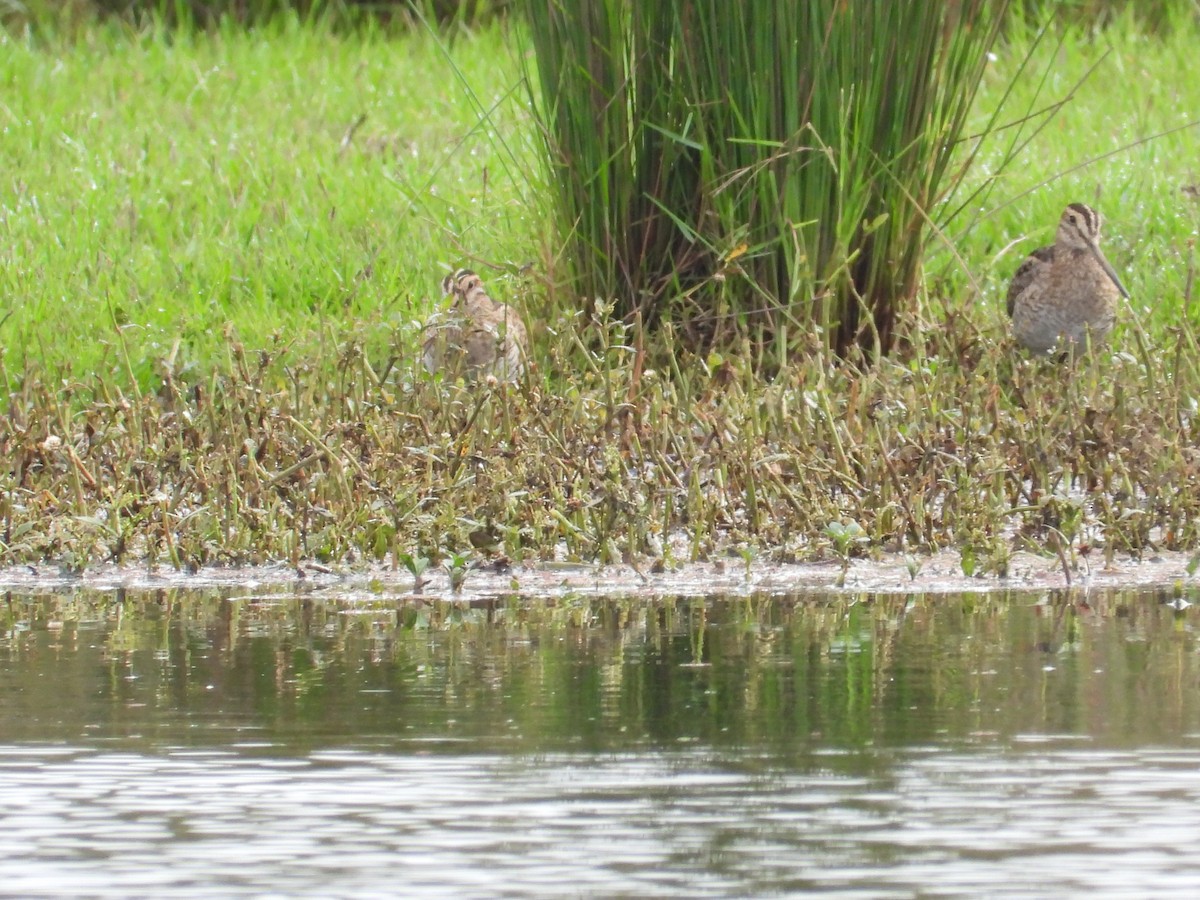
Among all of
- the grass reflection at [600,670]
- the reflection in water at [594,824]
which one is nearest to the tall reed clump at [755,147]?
the grass reflection at [600,670]

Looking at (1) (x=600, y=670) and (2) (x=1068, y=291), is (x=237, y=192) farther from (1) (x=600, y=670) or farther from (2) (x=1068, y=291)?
(1) (x=600, y=670)

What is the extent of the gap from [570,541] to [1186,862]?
2748 mm

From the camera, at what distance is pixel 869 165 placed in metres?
7.81

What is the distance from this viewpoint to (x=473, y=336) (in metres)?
7.86

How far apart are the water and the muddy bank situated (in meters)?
0.20

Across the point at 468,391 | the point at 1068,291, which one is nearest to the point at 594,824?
the point at 468,391

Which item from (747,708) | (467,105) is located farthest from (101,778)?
(467,105)

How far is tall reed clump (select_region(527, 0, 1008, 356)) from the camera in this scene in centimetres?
757

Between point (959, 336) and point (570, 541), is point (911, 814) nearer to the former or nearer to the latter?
point (570, 541)

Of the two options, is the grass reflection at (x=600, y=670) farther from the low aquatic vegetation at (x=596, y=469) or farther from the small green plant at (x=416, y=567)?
the low aquatic vegetation at (x=596, y=469)

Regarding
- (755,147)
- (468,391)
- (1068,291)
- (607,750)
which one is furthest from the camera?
(1068,291)

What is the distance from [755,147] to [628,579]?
2.45 meters

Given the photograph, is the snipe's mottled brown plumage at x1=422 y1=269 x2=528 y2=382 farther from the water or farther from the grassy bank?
the water

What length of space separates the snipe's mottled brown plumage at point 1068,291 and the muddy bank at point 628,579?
240 cm
